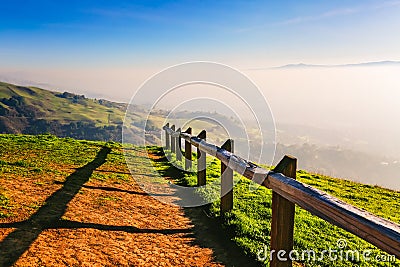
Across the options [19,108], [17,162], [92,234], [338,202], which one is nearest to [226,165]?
[92,234]

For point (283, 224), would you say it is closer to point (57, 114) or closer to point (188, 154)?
point (188, 154)

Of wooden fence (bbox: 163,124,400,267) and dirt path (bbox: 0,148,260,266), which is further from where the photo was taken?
dirt path (bbox: 0,148,260,266)

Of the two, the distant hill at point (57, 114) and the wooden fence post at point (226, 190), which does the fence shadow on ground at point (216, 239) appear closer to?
the wooden fence post at point (226, 190)

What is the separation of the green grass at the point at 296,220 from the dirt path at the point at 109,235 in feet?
1.38

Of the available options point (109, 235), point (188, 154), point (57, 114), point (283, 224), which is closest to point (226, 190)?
point (109, 235)

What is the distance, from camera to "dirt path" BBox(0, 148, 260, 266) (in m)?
4.65

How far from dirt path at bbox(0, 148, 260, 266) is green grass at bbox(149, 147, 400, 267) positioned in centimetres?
42

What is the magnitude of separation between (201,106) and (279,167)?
556 centimetres

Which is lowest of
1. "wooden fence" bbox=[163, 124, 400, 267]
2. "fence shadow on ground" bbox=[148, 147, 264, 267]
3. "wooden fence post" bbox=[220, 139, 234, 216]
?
"fence shadow on ground" bbox=[148, 147, 264, 267]

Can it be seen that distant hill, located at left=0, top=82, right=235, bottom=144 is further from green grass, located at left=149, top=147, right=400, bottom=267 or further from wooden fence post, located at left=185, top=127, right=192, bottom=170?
green grass, located at left=149, top=147, right=400, bottom=267

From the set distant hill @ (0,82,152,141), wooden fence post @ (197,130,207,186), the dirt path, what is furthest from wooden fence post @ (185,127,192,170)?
distant hill @ (0,82,152,141)

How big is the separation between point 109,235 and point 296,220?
403 centimetres

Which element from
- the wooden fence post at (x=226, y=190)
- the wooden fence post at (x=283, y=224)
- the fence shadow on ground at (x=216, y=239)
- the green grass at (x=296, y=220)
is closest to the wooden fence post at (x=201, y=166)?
the green grass at (x=296, y=220)

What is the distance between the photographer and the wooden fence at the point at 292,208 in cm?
271
